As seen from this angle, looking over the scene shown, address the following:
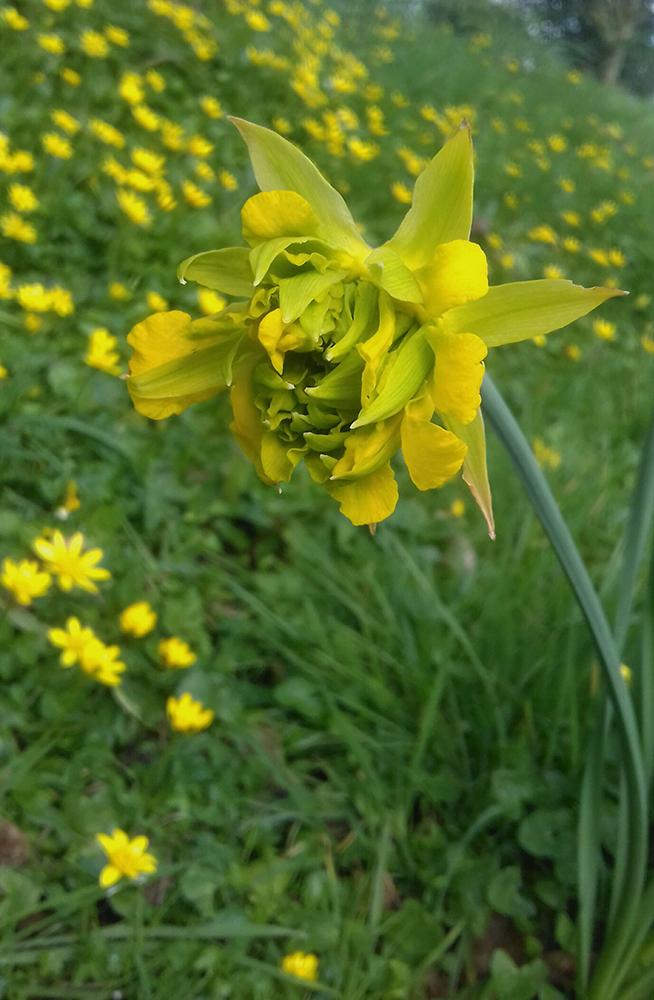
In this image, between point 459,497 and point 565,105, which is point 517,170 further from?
point 565,105

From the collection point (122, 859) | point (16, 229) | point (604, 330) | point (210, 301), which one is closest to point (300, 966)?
point (122, 859)

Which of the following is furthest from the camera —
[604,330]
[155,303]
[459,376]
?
[604,330]

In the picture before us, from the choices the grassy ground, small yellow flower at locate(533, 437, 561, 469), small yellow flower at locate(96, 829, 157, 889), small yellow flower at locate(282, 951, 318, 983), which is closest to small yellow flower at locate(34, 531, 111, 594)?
the grassy ground

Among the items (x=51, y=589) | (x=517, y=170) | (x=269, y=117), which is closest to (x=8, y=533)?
(x=51, y=589)

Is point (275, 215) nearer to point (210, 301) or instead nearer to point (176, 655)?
point (176, 655)

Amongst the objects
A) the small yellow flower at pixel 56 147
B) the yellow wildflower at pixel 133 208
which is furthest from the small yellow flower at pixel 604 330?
the small yellow flower at pixel 56 147

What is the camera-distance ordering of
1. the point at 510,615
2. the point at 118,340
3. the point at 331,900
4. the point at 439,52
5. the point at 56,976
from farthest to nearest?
the point at 439,52
the point at 118,340
the point at 510,615
the point at 331,900
the point at 56,976

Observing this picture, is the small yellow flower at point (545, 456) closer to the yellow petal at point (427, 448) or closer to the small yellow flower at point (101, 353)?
the small yellow flower at point (101, 353)
